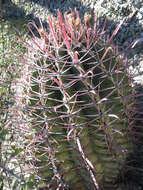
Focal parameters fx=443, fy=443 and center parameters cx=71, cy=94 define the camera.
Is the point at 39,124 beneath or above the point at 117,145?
above

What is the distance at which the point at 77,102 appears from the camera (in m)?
1.63

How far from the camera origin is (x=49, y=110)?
5.50 ft

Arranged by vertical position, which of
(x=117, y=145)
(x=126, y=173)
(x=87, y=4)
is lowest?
(x=126, y=173)

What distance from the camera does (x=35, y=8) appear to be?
404 cm

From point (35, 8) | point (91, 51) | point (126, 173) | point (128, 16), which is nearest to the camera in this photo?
point (91, 51)

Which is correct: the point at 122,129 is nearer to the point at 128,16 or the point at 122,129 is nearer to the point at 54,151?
the point at 54,151

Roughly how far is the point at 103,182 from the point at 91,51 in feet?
1.84

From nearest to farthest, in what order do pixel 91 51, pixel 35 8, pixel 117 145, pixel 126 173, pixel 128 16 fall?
pixel 91 51 < pixel 117 145 < pixel 126 173 < pixel 128 16 < pixel 35 8

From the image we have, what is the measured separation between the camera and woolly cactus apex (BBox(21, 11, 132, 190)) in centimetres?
164

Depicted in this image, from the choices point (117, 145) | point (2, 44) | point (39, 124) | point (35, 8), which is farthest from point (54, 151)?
point (35, 8)

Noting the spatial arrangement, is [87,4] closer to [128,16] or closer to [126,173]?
[128,16]

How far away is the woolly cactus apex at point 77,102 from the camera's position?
1639 mm

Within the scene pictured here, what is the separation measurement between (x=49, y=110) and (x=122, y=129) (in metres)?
0.32

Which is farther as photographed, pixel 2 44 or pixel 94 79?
pixel 2 44
